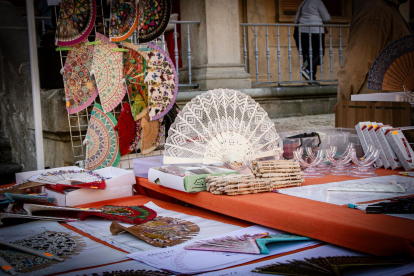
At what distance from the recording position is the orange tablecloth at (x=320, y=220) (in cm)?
189

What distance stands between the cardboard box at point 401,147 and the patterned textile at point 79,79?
2215 mm

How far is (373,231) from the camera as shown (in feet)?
6.28

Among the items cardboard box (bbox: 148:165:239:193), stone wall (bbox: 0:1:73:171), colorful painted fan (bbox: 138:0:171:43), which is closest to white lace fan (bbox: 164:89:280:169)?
cardboard box (bbox: 148:165:239:193)

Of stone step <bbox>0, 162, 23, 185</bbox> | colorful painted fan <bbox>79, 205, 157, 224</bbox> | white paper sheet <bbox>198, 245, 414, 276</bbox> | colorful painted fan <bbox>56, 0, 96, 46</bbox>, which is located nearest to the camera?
white paper sheet <bbox>198, 245, 414, 276</bbox>

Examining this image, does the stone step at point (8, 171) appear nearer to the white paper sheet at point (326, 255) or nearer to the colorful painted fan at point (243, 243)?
the colorful painted fan at point (243, 243)

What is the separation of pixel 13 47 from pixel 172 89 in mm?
1951

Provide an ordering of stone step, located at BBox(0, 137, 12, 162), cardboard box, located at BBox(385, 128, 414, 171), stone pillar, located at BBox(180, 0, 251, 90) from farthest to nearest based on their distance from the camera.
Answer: stone pillar, located at BBox(180, 0, 251, 90) → stone step, located at BBox(0, 137, 12, 162) → cardboard box, located at BBox(385, 128, 414, 171)

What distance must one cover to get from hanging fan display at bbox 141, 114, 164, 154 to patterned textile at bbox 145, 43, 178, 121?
0.23 ft

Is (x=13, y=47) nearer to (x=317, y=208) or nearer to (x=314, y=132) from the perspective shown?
(x=314, y=132)

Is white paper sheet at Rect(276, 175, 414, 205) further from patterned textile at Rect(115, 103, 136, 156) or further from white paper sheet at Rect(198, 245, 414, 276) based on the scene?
patterned textile at Rect(115, 103, 136, 156)

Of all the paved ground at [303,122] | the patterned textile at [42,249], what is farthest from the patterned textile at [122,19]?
the paved ground at [303,122]

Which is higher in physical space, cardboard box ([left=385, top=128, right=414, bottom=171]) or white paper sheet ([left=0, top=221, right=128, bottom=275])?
cardboard box ([left=385, top=128, right=414, bottom=171])

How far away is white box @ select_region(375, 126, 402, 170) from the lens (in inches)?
131

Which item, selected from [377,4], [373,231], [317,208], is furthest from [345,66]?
[373,231]
